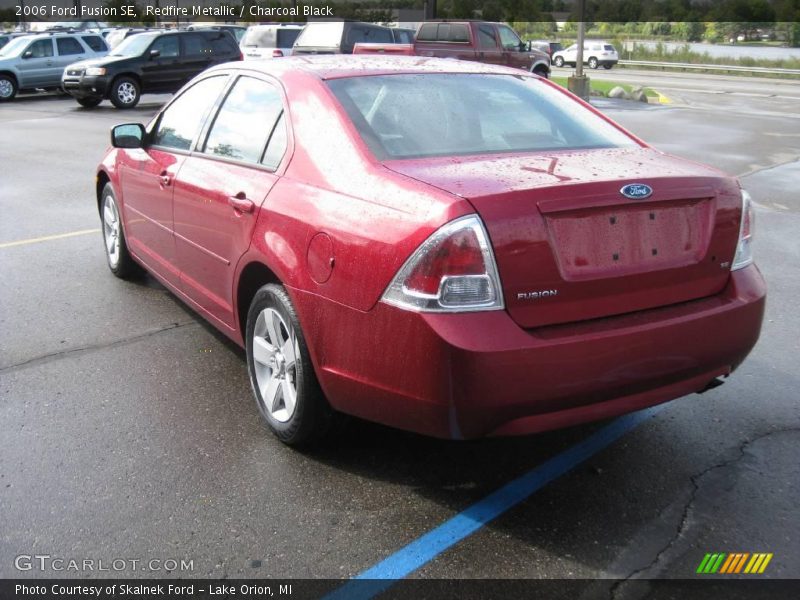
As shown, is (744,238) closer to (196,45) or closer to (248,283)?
(248,283)

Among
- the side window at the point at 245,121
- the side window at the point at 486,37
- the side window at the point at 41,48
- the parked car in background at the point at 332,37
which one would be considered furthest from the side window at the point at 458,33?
the side window at the point at 245,121

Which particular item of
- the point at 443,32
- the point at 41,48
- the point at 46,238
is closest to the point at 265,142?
the point at 46,238

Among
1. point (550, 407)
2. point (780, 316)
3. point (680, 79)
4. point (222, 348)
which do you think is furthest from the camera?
point (680, 79)

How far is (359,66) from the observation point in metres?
4.21

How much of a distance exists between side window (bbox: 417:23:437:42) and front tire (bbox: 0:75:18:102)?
465 inches

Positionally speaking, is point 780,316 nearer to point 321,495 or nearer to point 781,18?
point 321,495

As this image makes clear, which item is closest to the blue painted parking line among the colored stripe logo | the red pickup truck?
the colored stripe logo

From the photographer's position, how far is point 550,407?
9.78 feet

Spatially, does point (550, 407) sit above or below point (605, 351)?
below

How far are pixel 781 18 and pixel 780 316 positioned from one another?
70.4 meters

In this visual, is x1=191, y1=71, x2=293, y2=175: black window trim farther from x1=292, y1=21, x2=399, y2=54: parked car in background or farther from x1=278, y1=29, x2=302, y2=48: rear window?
x1=278, y1=29, x2=302, y2=48: rear window

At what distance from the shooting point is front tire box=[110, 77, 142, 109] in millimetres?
21609

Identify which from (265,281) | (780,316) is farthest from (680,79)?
(265,281)
